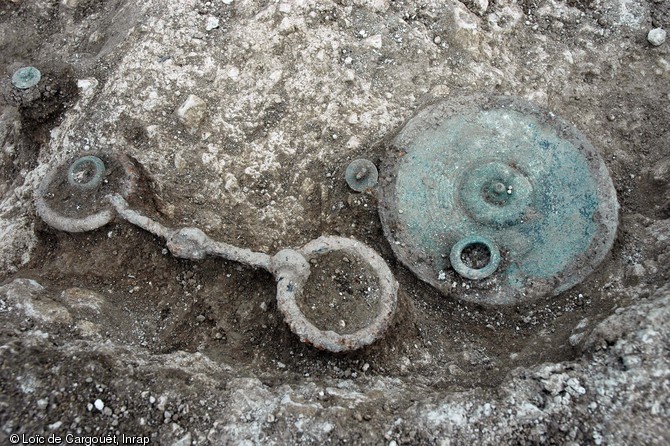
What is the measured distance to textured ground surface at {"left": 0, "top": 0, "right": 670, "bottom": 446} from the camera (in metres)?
2.67

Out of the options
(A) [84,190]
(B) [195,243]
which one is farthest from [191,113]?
(B) [195,243]

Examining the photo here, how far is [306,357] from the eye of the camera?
10.8 ft

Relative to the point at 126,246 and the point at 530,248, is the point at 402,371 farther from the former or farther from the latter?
the point at 126,246

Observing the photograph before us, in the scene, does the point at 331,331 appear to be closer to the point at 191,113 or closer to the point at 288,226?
the point at 288,226

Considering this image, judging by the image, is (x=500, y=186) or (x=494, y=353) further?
(x=500, y=186)

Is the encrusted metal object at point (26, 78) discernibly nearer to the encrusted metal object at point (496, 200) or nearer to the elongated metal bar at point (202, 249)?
the elongated metal bar at point (202, 249)

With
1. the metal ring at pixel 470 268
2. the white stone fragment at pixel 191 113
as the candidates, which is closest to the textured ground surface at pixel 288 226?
the white stone fragment at pixel 191 113

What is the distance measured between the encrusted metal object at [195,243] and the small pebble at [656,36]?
3121 millimetres

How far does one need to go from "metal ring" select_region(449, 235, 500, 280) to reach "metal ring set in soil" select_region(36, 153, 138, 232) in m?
2.30

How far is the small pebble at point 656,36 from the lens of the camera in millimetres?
4531

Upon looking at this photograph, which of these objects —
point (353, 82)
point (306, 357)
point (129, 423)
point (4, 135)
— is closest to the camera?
point (129, 423)

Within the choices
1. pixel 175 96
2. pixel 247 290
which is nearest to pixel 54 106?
pixel 175 96

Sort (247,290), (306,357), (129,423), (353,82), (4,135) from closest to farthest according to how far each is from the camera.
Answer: (129,423), (306,357), (247,290), (353,82), (4,135)

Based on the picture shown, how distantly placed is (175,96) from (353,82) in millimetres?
1410
